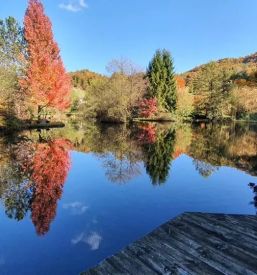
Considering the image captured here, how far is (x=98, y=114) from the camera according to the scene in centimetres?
3259

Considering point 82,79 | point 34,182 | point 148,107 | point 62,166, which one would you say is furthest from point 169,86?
point 82,79

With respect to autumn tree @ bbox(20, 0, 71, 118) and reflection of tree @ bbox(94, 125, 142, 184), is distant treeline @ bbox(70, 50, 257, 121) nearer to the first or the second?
autumn tree @ bbox(20, 0, 71, 118)

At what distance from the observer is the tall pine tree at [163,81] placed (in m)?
35.2

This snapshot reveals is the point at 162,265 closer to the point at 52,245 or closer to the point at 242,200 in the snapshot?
the point at 52,245

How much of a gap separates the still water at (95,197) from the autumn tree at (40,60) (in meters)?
9.84

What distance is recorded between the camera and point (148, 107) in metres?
33.9

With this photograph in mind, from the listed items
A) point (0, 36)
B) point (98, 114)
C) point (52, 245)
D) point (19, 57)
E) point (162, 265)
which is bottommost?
point (52, 245)

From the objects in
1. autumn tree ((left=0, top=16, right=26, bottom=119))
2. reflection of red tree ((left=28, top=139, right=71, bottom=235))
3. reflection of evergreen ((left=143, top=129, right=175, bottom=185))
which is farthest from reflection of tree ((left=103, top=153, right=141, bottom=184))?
autumn tree ((left=0, top=16, right=26, bottom=119))

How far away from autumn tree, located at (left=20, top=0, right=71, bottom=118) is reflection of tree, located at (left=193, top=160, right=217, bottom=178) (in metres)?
15.5

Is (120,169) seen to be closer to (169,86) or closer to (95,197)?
(95,197)

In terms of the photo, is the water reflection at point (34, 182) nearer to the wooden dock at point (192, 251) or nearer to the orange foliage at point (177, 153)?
the wooden dock at point (192, 251)

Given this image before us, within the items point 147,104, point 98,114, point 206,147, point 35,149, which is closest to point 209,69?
point 147,104

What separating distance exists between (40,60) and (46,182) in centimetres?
1589

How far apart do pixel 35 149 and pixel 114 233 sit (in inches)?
324
